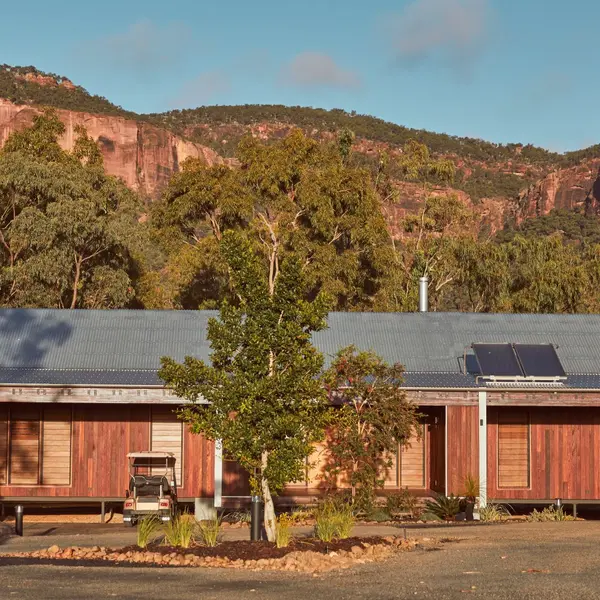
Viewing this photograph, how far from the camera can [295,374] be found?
53.3 feet

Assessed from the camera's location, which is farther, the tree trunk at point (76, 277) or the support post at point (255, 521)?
the tree trunk at point (76, 277)

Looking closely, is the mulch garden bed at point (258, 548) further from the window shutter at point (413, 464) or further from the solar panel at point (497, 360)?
the window shutter at point (413, 464)

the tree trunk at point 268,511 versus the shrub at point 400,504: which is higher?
the tree trunk at point 268,511

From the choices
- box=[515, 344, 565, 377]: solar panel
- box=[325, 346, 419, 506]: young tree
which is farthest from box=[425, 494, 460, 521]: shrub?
box=[515, 344, 565, 377]: solar panel

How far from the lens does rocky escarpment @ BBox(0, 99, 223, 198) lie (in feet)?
495

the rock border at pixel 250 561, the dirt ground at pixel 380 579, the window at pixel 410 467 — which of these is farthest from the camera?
the window at pixel 410 467

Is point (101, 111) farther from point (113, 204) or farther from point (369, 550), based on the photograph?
point (369, 550)

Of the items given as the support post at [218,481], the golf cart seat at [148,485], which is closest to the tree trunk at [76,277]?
the support post at [218,481]

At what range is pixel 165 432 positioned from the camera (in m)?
24.2

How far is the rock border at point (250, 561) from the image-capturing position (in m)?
14.7

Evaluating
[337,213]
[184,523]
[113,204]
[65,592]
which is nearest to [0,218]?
A: [113,204]

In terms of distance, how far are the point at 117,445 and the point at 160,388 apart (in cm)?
238

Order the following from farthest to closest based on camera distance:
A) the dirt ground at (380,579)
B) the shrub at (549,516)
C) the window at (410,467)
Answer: the window at (410,467) → the shrub at (549,516) → the dirt ground at (380,579)

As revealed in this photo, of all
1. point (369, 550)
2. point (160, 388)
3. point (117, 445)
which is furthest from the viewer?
point (117, 445)
